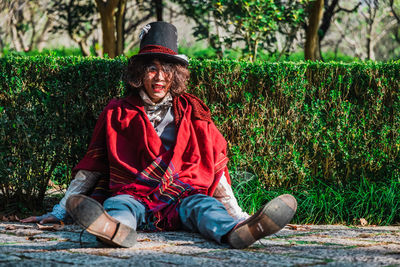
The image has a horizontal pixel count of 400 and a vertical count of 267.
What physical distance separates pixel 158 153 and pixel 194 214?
0.55 m

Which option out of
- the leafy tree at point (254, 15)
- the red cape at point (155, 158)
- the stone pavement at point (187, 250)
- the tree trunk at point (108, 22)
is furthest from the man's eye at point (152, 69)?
the tree trunk at point (108, 22)

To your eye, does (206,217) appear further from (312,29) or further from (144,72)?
(312,29)

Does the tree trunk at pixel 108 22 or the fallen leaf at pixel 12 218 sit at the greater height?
the tree trunk at pixel 108 22

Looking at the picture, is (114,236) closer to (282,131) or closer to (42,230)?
(42,230)

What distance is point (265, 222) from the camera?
9.77ft

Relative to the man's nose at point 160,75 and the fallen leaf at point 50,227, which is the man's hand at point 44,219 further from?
the man's nose at point 160,75

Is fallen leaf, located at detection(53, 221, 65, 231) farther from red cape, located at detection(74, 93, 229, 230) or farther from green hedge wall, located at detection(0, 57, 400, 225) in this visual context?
green hedge wall, located at detection(0, 57, 400, 225)

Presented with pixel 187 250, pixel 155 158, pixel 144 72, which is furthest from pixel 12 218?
pixel 187 250

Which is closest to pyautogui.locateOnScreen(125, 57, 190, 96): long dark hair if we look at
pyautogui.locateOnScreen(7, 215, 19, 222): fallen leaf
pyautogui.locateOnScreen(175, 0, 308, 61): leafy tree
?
pyautogui.locateOnScreen(7, 215, 19, 222): fallen leaf

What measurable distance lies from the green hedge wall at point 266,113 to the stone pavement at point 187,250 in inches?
40.4

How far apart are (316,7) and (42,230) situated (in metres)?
6.24

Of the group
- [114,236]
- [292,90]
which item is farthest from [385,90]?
[114,236]

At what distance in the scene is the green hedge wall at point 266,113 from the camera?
185 inches

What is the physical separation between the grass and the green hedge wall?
7 centimetres
